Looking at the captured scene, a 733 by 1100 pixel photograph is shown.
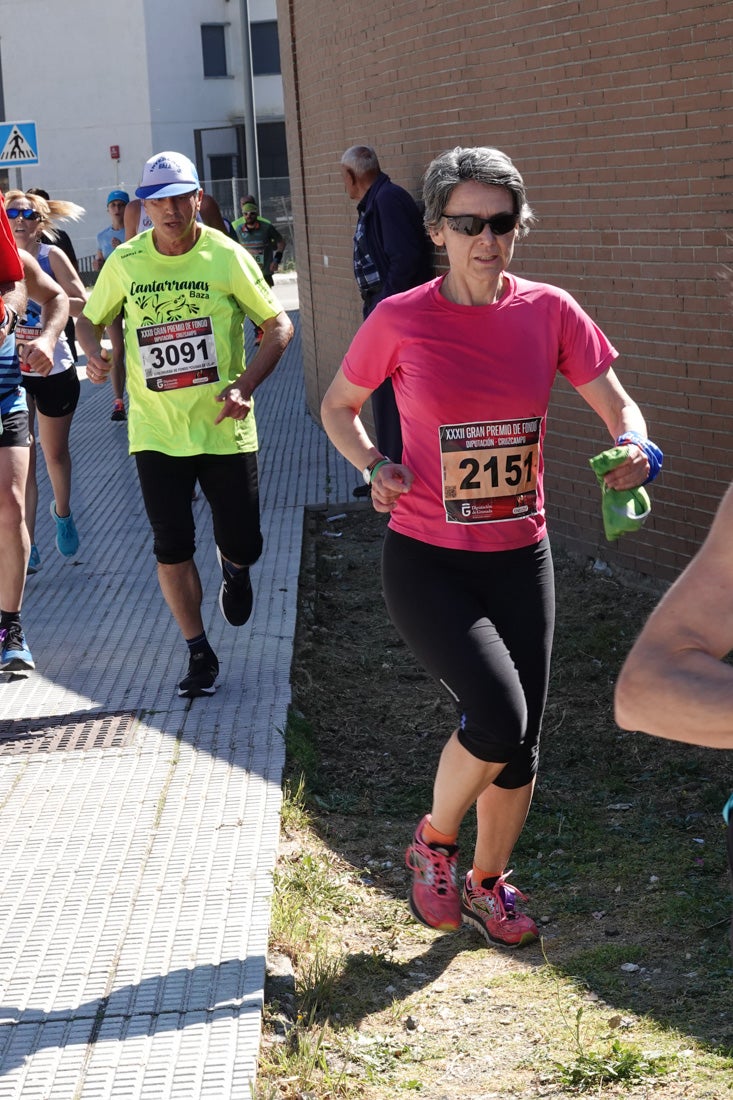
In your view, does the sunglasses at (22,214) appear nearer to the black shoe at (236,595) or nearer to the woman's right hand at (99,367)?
the woman's right hand at (99,367)

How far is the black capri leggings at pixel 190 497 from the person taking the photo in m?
5.96

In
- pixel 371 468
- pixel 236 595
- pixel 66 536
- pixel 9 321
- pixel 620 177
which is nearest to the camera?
pixel 371 468

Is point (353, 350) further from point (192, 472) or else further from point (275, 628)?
point (275, 628)

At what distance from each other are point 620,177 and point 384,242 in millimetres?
2201

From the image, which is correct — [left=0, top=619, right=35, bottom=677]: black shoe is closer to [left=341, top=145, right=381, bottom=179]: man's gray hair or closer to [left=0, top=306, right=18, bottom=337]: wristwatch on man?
[left=0, top=306, right=18, bottom=337]: wristwatch on man

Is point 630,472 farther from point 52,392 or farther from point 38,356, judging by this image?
point 52,392

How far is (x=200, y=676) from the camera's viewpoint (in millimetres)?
6191

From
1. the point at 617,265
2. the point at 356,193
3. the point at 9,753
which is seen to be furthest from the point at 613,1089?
the point at 356,193

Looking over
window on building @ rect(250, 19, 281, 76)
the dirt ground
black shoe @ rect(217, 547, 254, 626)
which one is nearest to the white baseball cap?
black shoe @ rect(217, 547, 254, 626)

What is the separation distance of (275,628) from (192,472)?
1308 mm

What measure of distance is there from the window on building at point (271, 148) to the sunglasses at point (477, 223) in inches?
1845

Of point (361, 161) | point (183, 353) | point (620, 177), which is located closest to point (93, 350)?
point (183, 353)

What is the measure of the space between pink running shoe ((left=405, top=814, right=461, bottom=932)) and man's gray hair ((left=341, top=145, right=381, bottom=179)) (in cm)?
585

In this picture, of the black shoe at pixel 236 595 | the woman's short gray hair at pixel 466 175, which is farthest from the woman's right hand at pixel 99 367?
the woman's short gray hair at pixel 466 175
